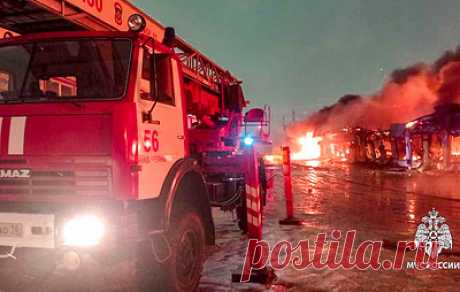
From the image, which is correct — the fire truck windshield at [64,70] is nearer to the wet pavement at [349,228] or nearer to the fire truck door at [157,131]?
the fire truck door at [157,131]

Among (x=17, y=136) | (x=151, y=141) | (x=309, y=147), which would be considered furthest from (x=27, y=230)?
(x=309, y=147)

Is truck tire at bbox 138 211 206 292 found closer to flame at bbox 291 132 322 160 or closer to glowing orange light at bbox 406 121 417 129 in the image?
glowing orange light at bbox 406 121 417 129

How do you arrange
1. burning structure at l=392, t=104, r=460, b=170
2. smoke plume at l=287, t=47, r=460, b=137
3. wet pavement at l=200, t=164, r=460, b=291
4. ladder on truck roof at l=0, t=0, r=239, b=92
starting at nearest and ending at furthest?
wet pavement at l=200, t=164, r=460, b=291
ladder on truck roof at l=0, t=0, r=239, b=92
burning structure at l=392, t=104, r=460, b=170
smoke plume at l=287, t=47, r=460, b=137

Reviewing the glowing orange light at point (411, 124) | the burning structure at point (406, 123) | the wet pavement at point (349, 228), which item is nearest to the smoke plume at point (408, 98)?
the burning structure at point (406, 123)

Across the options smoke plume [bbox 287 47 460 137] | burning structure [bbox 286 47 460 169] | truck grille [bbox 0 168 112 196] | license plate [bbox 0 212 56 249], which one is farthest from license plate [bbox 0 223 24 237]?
smoke plume [bbox 287 47 460 137]

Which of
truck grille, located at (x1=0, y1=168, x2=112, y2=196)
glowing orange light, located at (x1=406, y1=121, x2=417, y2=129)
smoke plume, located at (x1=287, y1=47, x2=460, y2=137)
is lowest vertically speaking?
truck grille, located at (x1=0, y1=168, x2=112, y2=196)

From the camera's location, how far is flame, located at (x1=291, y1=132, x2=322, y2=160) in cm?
6631

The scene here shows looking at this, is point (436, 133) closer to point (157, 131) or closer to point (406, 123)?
point (406, 123)

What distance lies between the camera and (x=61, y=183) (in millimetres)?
3385

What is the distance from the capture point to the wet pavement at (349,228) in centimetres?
457

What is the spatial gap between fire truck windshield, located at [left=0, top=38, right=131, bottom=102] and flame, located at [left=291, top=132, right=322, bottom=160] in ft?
205

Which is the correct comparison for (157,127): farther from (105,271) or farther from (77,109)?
(105,271)

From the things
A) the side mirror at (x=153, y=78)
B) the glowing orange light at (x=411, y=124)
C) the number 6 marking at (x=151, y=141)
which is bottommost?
the number 6 marking at (x=151, y=141)

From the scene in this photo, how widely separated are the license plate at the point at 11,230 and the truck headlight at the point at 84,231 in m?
0.41
